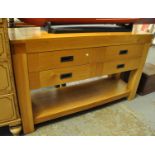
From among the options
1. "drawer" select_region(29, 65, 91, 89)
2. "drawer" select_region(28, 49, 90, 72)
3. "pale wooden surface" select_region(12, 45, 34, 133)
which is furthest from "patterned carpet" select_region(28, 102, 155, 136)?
"drawer" select_region(28, 49, 90, 72)

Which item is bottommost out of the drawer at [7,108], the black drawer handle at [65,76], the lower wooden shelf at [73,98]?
the lower wooden shelf at [73,98]

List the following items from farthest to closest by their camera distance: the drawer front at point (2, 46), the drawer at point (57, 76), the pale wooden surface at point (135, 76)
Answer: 1. the pale wooden surface at point (135, 76)
2. the drawer at point (57, 76)
3. the drawer front at point (2, 46)

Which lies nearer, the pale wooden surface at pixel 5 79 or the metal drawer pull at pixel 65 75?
the pale wooden surface at pixel 5 79

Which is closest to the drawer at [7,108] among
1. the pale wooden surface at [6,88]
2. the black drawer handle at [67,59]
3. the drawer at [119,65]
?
the pale wooden surface at [6,88]

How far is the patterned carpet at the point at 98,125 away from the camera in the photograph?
1.13 meters

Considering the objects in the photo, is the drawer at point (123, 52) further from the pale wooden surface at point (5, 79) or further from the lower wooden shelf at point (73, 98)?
the pale wooden surface at point (5, 79)

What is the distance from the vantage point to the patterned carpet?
44.3 inches

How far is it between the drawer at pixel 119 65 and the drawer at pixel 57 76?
161mm

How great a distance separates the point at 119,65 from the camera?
1.23 m

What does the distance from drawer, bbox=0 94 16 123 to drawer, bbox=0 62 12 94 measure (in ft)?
0.15

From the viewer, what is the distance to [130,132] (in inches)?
45.3

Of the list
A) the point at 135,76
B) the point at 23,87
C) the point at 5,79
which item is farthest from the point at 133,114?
the point at 5,79

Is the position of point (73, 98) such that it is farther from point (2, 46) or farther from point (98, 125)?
point (2, 46)
